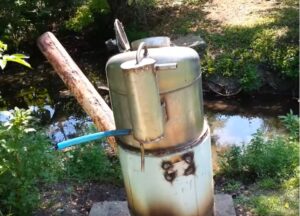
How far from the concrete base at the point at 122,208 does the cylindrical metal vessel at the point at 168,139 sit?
0.72 metres

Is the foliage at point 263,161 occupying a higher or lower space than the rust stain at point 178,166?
lower

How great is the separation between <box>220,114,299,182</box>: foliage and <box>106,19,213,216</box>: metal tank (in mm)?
1714

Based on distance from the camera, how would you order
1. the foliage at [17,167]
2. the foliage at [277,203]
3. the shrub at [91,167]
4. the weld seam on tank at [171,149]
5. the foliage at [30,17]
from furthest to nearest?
the foliage at [30,17]
the shrub at [91,167]
the foliage at [277,203]
the foliage at [17,167]
the weld seam on tank at [171,149]

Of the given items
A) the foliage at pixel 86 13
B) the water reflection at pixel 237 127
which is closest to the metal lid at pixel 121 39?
the water reflection at pixel 237 127

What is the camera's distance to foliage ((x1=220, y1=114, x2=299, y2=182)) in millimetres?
3730

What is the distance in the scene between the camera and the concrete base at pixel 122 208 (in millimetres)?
2836

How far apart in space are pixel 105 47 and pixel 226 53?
3.29 metres

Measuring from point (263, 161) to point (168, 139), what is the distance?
2.11 meters

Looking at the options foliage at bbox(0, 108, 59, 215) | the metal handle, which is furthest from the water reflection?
the metal handle

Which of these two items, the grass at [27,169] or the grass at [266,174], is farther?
the grass at [266,174]

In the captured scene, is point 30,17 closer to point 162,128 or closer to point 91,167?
point 91,167

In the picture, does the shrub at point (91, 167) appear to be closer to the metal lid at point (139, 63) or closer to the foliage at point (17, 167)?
the foliage at point (17, 167)

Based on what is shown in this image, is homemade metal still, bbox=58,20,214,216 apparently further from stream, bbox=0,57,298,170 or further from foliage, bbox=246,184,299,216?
stream, bbox=0,57,298,170

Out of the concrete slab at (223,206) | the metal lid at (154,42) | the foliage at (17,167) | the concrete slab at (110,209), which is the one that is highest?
the metal lid at (154,42)
